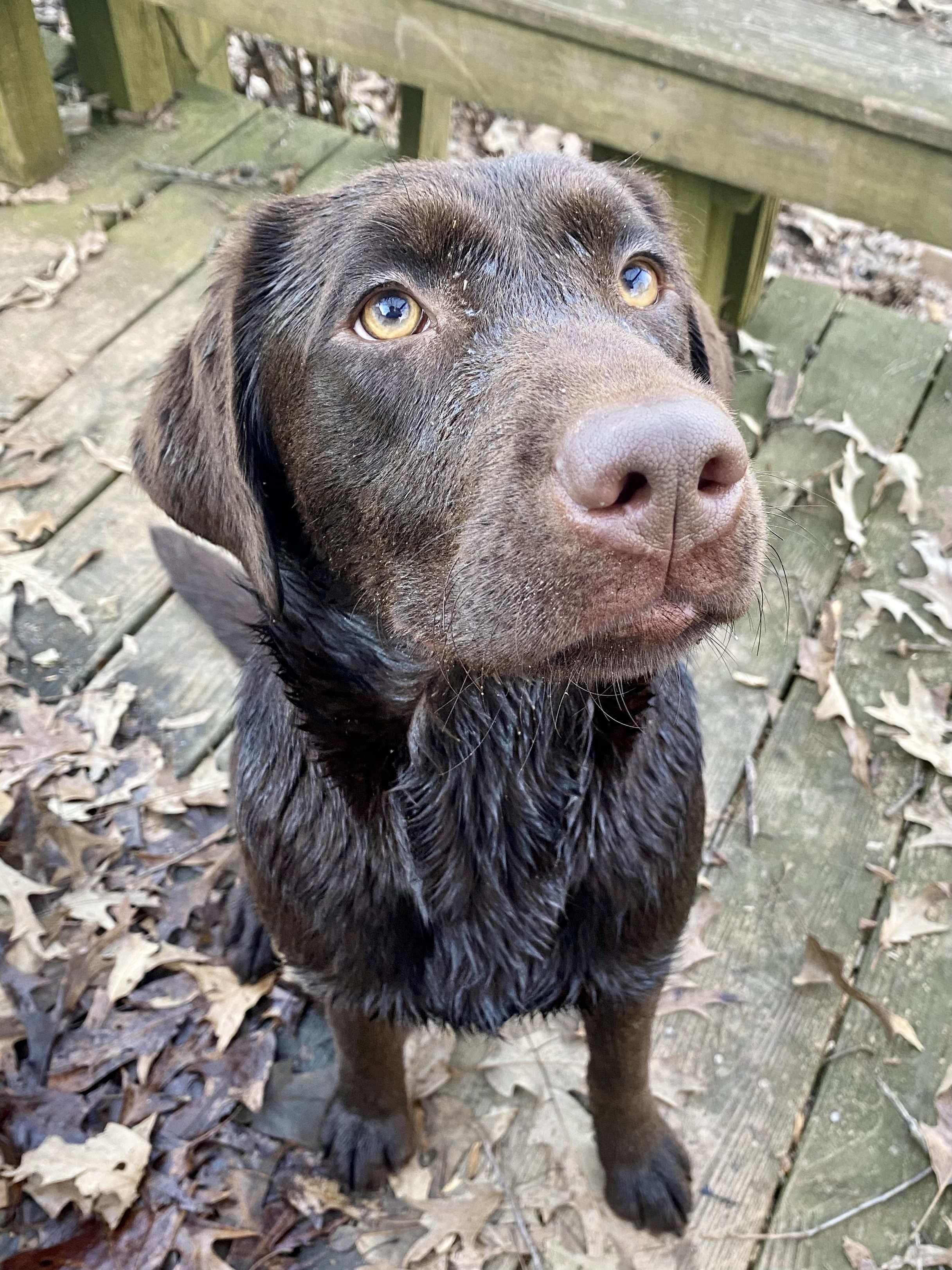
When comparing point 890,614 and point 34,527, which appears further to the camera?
point 34,527

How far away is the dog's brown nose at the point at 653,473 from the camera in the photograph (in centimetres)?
114

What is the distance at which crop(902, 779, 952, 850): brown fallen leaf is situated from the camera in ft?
9.05

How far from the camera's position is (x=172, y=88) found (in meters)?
4.97

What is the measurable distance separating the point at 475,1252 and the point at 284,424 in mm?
1774

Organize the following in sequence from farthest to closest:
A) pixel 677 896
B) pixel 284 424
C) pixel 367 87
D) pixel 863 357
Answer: pixel 367 87 → pixel 863 357 → pixel 677 896 → pixel 284 424

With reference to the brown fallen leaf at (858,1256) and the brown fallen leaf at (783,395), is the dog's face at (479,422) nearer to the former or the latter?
the brown fallen leaf at (858,1256)

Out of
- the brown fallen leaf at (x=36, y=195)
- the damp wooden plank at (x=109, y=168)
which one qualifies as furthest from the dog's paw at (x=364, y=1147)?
the brown fallen leaf at (x=36, y=195)

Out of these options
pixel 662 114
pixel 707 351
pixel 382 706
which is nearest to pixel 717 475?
pixel 382 706

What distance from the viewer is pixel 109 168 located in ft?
15.2

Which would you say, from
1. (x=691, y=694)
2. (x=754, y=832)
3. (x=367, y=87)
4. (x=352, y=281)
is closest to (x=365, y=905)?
(x=691, y=694)

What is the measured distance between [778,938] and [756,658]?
0.89m

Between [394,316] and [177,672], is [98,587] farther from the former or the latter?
[394,316]

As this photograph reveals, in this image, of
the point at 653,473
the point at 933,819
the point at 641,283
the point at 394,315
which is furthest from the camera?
the point at 933,819

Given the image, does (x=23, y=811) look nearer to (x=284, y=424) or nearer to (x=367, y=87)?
(x=284, y=424)
